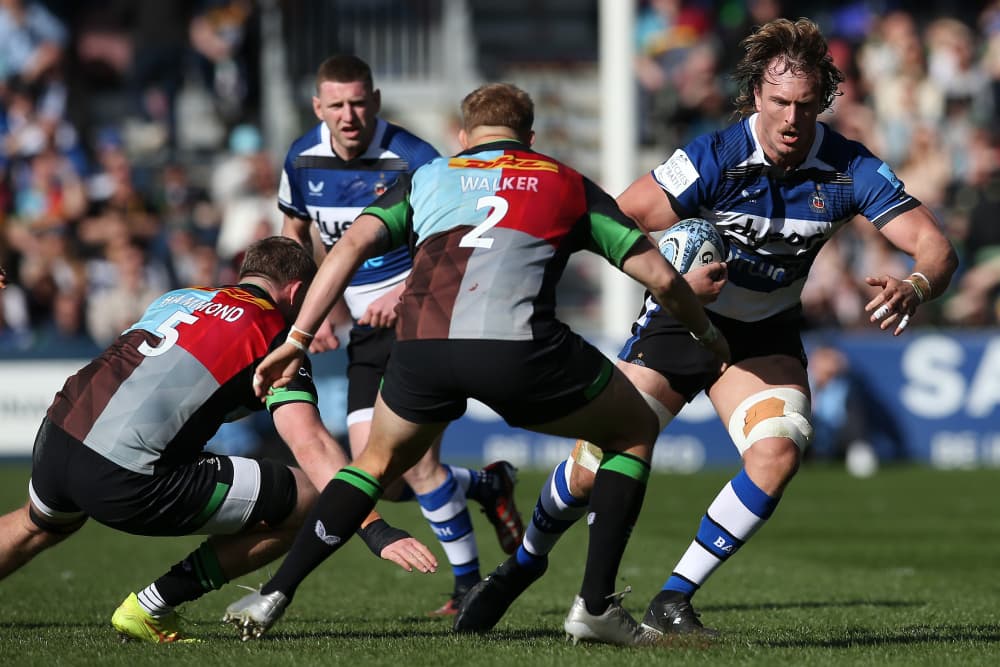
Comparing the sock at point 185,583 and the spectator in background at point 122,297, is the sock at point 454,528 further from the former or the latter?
the spectator in background at point 122,297

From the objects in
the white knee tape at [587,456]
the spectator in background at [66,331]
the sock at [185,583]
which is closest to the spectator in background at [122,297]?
the spectator in background at [66,331]

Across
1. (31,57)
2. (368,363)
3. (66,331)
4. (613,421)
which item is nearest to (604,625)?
(613,421)

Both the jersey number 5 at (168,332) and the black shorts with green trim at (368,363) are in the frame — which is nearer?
the jersey number 5 at (168,332)

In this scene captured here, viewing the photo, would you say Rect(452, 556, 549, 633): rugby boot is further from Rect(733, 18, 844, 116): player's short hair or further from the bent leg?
Rect(733, 18, 844, 116): player's short hair

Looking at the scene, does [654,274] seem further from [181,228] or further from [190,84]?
[190,84]

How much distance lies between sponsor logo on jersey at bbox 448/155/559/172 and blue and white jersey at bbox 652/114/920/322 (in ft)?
2.93

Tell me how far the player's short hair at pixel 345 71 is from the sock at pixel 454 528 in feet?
6.83

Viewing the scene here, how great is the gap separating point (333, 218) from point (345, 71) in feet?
2.45

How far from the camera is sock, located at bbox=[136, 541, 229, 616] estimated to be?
616cm

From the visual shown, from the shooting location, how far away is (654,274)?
5.55 metres

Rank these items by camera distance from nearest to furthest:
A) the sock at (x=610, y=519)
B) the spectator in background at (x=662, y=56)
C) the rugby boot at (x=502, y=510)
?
the sock at (x=610, y=519) → the rugby boot at (x=502, y=510) → the spectator in background at (x=662, y=56)

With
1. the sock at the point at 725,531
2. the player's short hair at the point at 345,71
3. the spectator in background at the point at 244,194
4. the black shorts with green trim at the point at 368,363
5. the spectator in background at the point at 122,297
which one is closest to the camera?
the sock at the point at 725,531

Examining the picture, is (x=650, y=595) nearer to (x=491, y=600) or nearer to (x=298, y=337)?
(x=491, y=600)

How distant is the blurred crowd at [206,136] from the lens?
17.6 metres
